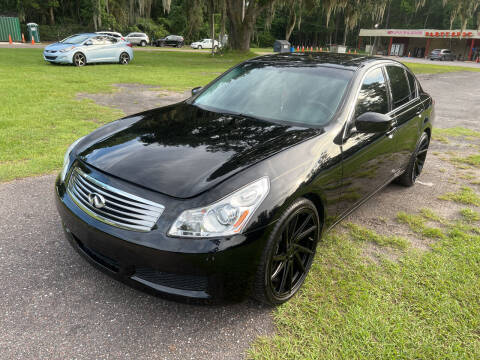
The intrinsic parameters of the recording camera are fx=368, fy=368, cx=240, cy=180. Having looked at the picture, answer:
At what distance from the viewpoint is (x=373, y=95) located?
11.6 ft

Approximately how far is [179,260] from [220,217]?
0.33 m

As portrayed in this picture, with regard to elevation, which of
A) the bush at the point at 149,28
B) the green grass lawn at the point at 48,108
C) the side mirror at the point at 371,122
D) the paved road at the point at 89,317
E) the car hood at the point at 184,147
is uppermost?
the bush at the point at 149,28

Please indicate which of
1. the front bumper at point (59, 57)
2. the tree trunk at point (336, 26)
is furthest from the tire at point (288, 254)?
the tree trunk at point (336, 26)

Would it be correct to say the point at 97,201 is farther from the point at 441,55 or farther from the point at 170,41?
the point at 441,55

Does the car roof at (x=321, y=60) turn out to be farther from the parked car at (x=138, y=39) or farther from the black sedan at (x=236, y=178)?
the parked car at (x=138, y=39)

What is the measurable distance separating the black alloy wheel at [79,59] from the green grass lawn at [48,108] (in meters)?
0.88

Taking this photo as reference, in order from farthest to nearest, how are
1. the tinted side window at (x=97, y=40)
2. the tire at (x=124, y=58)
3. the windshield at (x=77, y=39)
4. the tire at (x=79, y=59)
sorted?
the tire at (x=124, y=58), the tinted side window at (x=97, y=40), the windshield at (x=77, y=39), the tire at (x=79, y=59)

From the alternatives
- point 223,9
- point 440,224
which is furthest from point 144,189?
point 223,9

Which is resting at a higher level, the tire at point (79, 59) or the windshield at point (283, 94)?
the windshield at point (283, 94)

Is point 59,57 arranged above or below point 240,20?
below

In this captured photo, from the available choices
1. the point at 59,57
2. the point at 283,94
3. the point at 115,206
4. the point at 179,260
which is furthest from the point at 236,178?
the point at 59,57

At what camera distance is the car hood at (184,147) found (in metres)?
2.28

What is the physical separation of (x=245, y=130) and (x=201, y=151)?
1.59ft

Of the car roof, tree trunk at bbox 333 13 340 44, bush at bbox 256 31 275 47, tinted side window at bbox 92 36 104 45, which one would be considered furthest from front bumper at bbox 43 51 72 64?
tree trunk at bbox 333 13 340 44
